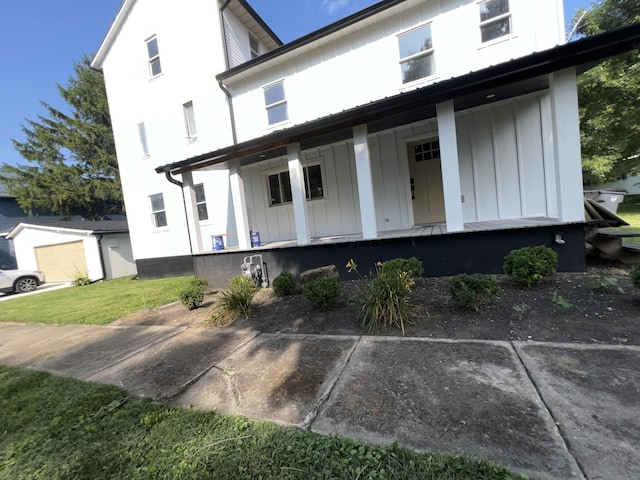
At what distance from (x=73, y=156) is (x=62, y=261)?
1273cm

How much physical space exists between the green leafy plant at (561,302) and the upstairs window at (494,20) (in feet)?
20.7

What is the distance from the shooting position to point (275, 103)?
29.9ft

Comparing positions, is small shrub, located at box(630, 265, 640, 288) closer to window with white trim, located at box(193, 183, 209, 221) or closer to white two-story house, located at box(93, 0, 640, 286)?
white two-story house, located at box(93, 0, 640, 286)

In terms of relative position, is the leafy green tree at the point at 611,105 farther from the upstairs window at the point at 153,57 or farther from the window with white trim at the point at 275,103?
the upstairs window at the point at 153,57

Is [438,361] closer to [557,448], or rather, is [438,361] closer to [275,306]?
[557,448]

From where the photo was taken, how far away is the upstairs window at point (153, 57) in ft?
35.6

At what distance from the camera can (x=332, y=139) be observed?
695cm

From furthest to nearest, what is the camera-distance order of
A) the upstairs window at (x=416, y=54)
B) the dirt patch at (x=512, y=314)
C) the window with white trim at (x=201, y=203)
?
the window with white trim at (x=201, y=203)
the upstairs window at (x=416, y=54)
the dirt patch at (x=512, y=314)

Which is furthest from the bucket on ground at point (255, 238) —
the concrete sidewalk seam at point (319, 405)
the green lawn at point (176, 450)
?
the concrete sidewalk seam at point (319, 405)

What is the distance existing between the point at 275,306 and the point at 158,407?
274 cm

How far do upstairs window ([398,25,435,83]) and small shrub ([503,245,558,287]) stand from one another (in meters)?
5.39

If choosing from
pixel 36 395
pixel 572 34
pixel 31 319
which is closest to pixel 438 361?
pixel 36 395

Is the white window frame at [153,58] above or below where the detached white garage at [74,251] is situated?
above

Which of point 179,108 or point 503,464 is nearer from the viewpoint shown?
point 503,464
